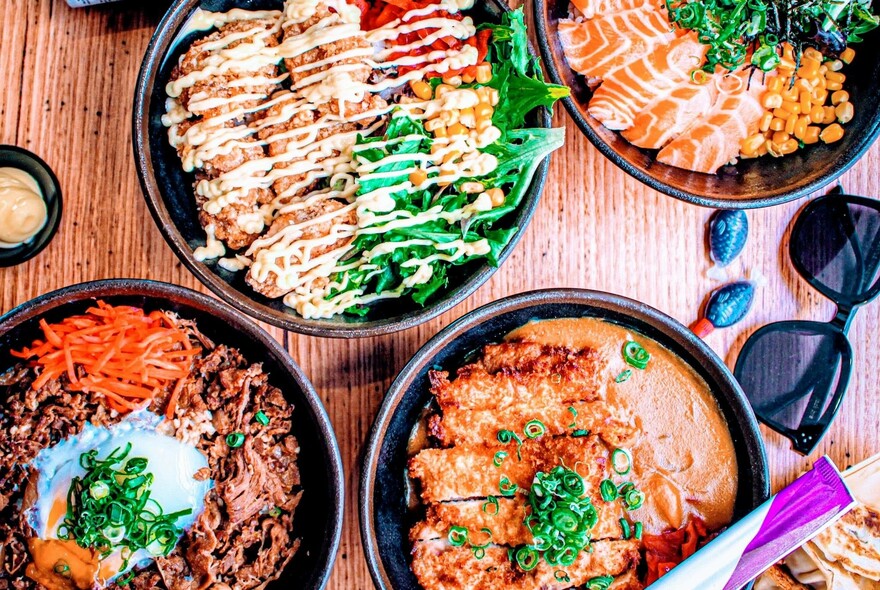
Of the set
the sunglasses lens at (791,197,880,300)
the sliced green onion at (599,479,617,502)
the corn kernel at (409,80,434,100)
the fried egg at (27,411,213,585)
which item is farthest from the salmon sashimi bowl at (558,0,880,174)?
the fried egg at (27,411,213,585)

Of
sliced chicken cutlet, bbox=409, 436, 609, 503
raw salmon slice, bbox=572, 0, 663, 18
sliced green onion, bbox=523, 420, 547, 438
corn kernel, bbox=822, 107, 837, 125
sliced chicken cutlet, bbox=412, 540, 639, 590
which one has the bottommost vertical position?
sliced chicken cutlet, bbox=412, 540, 639, 590

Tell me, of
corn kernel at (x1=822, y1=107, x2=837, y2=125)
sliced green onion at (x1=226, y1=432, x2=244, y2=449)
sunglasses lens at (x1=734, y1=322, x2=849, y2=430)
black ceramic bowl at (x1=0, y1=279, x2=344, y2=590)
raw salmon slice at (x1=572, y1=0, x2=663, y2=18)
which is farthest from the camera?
sunglasses lens at (x1=734, y1=322, x2=849, y2=430)

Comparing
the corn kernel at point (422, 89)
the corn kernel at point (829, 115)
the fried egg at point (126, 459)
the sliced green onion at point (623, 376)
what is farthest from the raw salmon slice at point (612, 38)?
the fried egg at point (126, 459)

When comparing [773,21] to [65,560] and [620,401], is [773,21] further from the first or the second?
[65,560]

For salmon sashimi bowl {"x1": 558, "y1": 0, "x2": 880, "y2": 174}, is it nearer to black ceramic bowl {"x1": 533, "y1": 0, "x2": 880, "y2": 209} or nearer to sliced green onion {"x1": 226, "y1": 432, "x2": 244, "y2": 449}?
black ceramic bowl {"x1": 533, "y1": 0, "x2": 880, "y2": 209}

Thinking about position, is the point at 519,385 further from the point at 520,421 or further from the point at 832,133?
the point at 832,133

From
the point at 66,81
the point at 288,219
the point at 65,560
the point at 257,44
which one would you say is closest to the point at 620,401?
the point at 288,219
